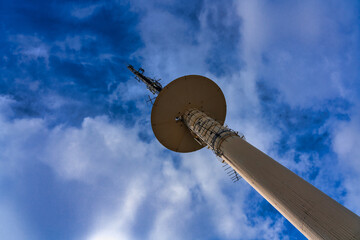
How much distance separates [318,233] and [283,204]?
3.88ft

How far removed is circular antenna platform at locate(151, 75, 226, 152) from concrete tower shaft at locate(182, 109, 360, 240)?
22.2 feet

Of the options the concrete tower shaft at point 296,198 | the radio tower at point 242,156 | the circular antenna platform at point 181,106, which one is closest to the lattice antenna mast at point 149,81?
the radio tower at point 242,156

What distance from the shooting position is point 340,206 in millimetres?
4906

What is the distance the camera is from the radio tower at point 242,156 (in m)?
4.64

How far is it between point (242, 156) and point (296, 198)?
2.72 m

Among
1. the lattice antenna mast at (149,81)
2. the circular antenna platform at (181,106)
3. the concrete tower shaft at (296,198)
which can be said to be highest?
the lattice antenna mast at (149,81)

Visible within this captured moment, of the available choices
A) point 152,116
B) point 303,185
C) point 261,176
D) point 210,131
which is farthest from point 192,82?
point 303,185

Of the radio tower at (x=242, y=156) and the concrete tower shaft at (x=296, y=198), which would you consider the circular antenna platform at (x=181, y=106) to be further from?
the concrete tower shaft at (x=296, y=198)

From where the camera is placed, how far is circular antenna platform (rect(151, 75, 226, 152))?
47.3 ft

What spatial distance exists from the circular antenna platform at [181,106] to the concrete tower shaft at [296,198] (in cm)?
677

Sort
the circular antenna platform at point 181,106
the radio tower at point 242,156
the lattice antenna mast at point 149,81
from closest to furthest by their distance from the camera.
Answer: the radio tower at point 242,156 → the circular antenna platform at point 181,106 → the lattice antenna mast at point 149,81

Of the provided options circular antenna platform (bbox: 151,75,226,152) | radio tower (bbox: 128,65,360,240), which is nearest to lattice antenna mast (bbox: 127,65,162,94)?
radio tower (bbox: 128,65,360,240)

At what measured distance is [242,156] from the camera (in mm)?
7863

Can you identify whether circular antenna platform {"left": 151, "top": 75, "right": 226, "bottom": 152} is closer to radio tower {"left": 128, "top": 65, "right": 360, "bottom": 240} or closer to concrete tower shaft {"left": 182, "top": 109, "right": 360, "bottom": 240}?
radio tower {"left": 128, "top": 65, "right": 360, "bottom": 240}
